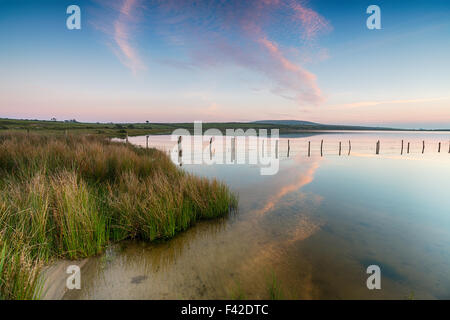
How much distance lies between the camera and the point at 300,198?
38.2 ft

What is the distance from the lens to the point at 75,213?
4770 millimetres

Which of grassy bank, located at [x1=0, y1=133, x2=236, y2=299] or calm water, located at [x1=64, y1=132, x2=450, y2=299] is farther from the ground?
grassy bank, located at [x1=0, y1=133, x2=236, y2=299]

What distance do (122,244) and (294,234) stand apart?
5.56 metres

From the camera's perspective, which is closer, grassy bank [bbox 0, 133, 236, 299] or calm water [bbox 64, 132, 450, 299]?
grassy bank [bbox 0, 133, 236, 299]

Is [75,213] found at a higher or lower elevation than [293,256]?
higher

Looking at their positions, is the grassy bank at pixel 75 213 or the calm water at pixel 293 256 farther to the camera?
the calm water at pixel 293 256

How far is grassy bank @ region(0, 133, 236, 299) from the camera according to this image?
3459 millimetres

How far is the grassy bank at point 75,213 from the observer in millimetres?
3459

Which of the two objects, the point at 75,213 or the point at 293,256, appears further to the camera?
the point at 293,256

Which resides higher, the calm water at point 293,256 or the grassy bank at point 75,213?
the grassy bank at point 75,213
